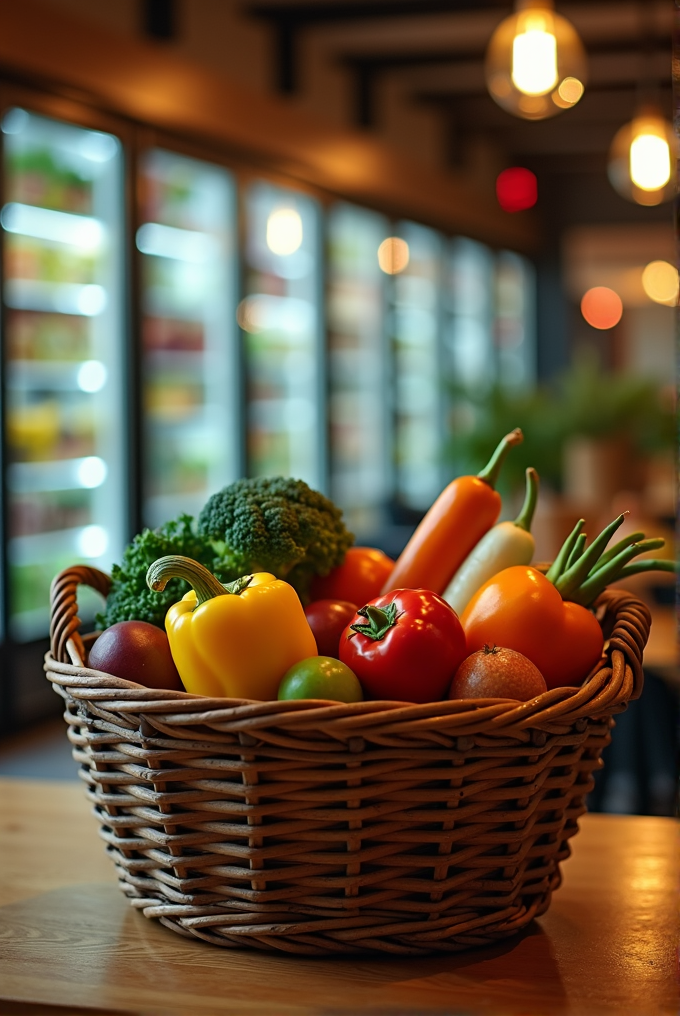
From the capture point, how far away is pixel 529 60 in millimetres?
3312

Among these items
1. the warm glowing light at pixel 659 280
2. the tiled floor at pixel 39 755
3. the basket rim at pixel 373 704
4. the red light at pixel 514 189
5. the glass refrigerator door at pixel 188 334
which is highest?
the red light at pixel 514 189

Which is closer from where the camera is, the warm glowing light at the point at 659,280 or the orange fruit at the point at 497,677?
the orange fruit at the point at 497,677

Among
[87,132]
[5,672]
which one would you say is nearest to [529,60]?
[87,132]

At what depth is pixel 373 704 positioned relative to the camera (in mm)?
726

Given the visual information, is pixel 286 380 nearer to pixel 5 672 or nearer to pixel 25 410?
pixel 25 410

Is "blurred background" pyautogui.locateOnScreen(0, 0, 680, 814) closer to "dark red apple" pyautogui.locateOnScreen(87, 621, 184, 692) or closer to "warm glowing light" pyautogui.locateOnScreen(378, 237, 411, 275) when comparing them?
"warm glowing light" pyautogui.locateOnScreen(378, 237, 411, 275)

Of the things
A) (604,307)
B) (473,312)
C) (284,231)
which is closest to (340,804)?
(284,231)

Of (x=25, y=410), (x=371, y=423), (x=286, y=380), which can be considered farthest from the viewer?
(x=371, y=423)

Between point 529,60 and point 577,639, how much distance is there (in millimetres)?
2825

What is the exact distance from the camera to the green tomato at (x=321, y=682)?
2.53ft

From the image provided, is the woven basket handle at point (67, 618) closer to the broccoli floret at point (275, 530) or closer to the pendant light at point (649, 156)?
the broccoli floret at point (275, 530)

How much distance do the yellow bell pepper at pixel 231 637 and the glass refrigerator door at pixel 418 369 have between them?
6692 millimetres

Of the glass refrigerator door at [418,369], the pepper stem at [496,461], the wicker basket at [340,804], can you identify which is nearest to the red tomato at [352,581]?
the pepper stem at [496,461]

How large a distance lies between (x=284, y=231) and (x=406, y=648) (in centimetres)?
544
